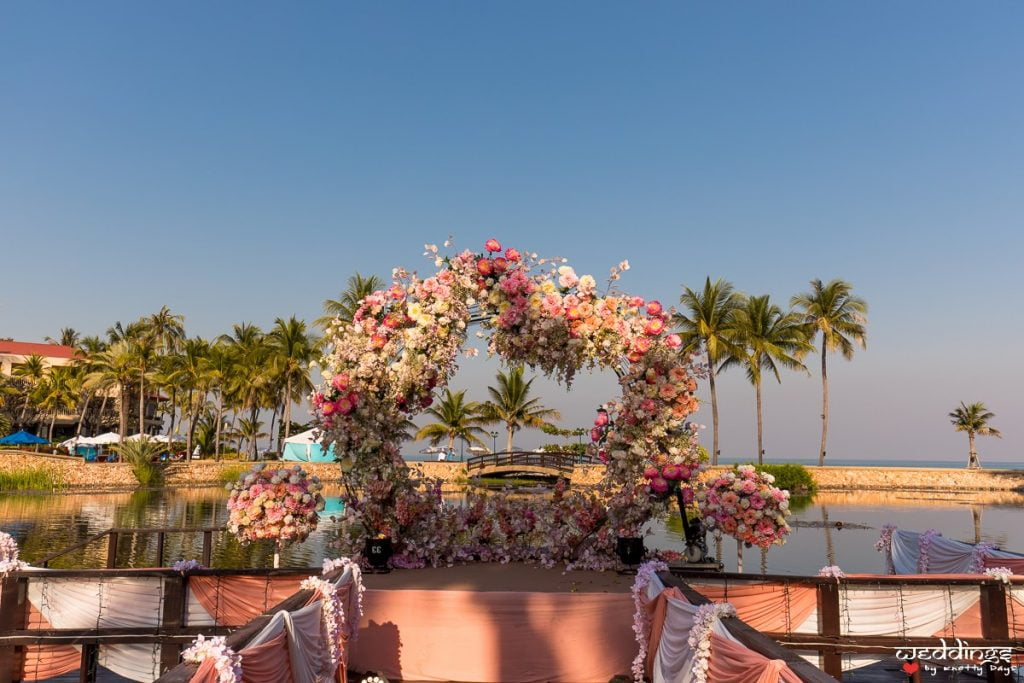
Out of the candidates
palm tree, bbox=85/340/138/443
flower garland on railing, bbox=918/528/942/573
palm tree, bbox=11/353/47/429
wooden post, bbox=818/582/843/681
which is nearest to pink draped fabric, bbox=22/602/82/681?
wooden post, bbox=818/582/843/681

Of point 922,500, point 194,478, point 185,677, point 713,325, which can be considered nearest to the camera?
point 185,677

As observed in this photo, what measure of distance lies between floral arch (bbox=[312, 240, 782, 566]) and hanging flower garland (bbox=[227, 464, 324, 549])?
793mm

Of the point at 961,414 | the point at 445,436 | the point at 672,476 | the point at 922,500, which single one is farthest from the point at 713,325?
the point at 672,476

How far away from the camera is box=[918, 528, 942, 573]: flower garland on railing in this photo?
905cm

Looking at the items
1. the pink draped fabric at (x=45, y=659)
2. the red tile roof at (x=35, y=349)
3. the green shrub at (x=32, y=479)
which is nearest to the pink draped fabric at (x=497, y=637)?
the pink draped fabric at (x=45, y=659)

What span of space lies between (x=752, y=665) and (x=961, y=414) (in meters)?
58.0

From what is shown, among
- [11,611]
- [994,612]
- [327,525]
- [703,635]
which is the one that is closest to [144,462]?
[327,525]

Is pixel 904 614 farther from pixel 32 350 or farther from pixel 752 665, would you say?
pixel 32 350

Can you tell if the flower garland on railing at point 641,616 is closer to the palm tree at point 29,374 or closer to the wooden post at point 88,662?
the wooden post at point 88,662

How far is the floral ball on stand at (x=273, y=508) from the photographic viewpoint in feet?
22.2

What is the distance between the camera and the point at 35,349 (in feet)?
207

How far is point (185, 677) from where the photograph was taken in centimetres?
258

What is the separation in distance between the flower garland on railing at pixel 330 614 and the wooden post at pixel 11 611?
3282 mm

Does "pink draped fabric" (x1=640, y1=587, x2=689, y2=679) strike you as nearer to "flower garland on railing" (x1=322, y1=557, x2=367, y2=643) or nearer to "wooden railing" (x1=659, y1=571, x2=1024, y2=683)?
"wooden railing" (x1=659, y1=571, x2=1024, y2=683)
